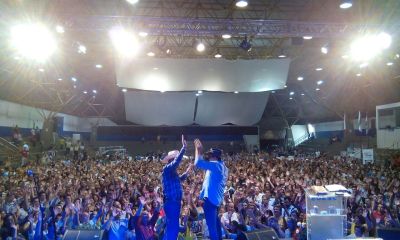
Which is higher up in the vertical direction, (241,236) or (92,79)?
(92,79)

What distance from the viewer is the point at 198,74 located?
73.5 feet

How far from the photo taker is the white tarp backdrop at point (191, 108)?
88.9 feet

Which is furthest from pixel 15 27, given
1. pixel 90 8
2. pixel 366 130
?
pixel 366 130

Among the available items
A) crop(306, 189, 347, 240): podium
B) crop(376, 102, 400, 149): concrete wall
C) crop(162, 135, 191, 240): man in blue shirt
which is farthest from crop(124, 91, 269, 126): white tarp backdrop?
crop(162, 135, 191, 240): man in blue shirt

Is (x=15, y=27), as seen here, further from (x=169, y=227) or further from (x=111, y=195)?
(x=169, y=227)

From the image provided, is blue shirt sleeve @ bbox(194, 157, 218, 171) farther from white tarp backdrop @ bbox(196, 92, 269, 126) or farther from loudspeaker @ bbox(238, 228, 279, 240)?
white tarp backdrop @ bbox(196, 92, 269, 126)

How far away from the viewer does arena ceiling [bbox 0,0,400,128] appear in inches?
476

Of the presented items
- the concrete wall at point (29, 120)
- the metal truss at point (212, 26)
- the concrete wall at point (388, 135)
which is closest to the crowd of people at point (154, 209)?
the metal truss at point (212, 26)

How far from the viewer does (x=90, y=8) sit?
14.8m

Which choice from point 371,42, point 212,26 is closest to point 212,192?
point 212,26

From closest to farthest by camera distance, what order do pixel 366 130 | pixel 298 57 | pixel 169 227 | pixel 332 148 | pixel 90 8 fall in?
pixel 169 227 → pixel 90 8 → pixel 298 57 → pixel 332 148 → pixel 366 130

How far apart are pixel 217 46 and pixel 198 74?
105 inches

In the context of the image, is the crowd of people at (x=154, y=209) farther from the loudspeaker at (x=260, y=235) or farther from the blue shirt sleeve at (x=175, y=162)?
the loudspeaker at (x=260, y=235)

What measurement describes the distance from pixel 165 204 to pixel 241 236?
142cm
